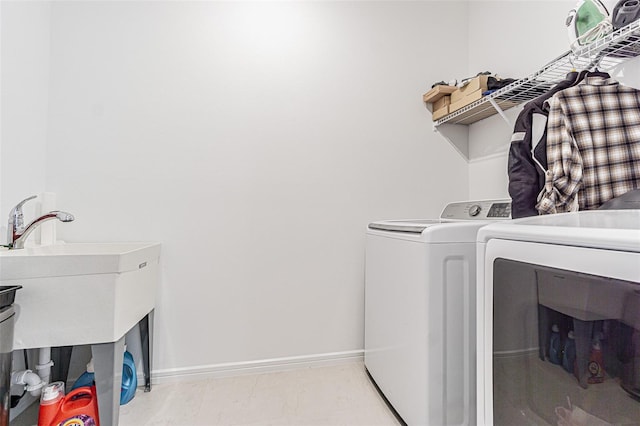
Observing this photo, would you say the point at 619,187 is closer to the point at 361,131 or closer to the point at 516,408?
the point at 516,408

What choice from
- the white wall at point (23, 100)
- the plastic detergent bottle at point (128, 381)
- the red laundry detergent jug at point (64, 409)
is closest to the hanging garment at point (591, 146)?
the red laundry detergent jug at point (64, 409)

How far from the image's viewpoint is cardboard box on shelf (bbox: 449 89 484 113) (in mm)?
1712

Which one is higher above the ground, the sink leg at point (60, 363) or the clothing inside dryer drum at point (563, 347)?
the clothing inside dryer drum at point (563, 347)

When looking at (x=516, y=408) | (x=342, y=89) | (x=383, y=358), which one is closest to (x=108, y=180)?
(x=342, y=89)

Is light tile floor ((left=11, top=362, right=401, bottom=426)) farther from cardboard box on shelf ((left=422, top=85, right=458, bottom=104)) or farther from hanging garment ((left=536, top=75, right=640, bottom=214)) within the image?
cardboard box on shelf ((left=422, top=85, right=458, bottom=104))

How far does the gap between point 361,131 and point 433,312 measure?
121 cm

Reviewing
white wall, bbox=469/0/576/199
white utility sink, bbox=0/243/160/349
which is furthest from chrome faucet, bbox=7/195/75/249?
white wall, bbox=469/0/576/199

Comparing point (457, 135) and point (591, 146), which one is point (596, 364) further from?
point (457, 135)

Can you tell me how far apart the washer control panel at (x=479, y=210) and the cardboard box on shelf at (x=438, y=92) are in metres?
0.67

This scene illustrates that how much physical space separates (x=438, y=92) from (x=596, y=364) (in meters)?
1.67

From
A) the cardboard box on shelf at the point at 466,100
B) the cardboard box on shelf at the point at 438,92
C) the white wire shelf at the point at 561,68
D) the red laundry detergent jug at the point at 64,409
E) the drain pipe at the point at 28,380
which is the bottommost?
the red laundry detergent jug at the point at 64,409

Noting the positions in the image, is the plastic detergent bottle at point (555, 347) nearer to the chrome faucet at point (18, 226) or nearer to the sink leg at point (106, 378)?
the sink leg at point (106, 378)

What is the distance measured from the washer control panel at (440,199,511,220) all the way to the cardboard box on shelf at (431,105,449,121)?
56cm

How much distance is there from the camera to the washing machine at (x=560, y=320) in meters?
0.61
